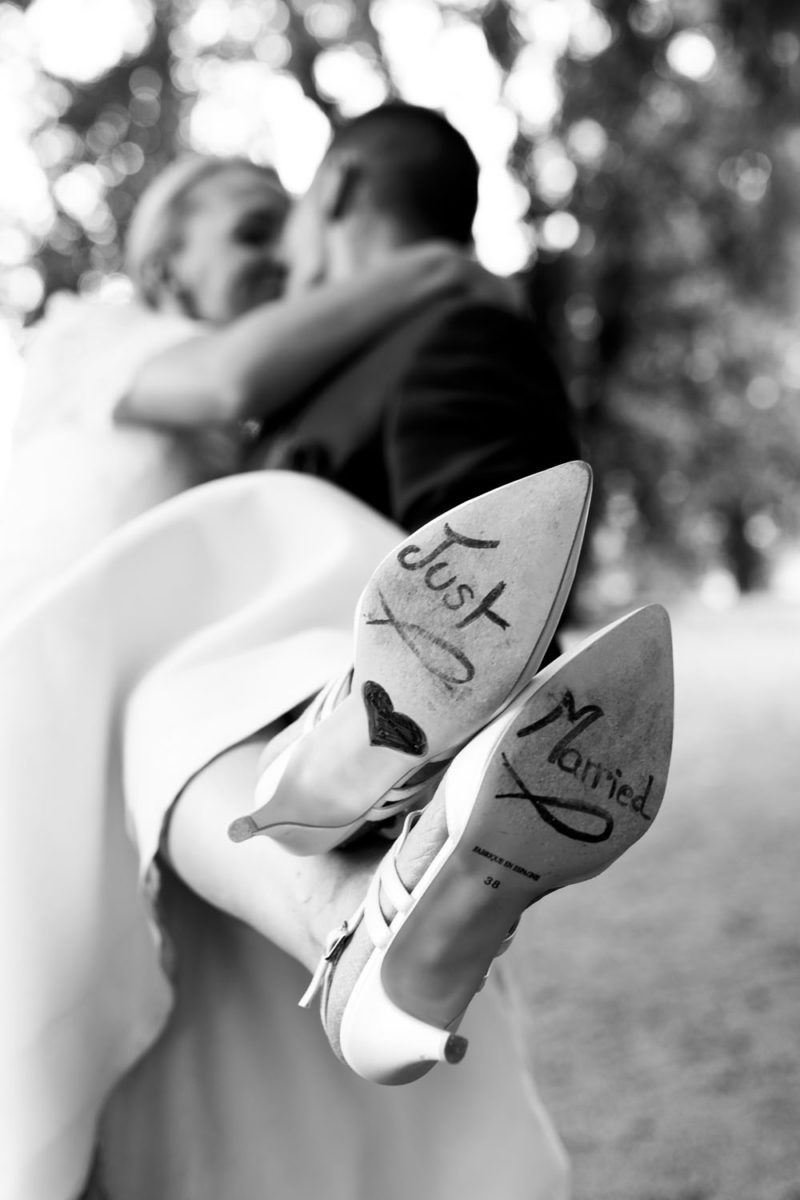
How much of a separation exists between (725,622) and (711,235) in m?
3.50

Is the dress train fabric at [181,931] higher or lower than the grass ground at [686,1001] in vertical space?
higher

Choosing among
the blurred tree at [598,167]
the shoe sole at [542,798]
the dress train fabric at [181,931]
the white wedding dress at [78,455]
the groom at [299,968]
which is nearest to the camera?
the shoe sole at [542,798]

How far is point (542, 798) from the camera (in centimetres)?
82

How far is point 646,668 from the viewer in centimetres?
85

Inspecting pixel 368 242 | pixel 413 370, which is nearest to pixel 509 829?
pixel 413 370

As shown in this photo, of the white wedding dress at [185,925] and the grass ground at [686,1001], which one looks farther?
the grass ground at [686,1001]

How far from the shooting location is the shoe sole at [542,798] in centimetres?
82

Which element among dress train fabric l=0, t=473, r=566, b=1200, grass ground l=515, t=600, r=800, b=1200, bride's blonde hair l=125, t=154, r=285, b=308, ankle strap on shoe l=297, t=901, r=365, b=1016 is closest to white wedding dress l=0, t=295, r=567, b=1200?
dress train fabric l=0, t=473, r=566, b=1200

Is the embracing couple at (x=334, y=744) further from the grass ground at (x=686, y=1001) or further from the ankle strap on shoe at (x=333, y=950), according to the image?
the grass ground at (x=686, y=1001)

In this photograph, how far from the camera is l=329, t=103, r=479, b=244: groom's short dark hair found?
5.56 feet

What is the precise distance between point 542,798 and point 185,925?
2.15 ft

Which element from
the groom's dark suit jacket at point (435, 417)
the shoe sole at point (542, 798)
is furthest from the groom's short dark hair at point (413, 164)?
the shoe sole at point (542, 798)

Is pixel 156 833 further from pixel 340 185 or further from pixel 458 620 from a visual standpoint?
pixel 340 185

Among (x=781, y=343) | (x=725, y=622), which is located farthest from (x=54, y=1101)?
(x=781, y=343)
